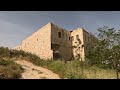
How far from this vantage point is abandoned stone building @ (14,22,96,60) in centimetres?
1614

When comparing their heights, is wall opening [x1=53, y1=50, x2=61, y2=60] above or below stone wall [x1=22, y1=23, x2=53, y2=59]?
below

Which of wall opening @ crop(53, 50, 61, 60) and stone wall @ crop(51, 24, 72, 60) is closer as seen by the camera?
wall opening @ crop(53, 50, 61, 60)

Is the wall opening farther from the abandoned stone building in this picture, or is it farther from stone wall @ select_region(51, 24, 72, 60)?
stone wall @ select_region(51, 24, 72, 60)

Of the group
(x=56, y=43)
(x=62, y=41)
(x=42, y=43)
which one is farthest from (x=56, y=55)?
(x=62, y=41)

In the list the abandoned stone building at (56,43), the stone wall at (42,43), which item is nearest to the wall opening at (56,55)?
the abandoned stone building at (56,43)

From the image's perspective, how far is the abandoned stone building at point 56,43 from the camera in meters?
16.1

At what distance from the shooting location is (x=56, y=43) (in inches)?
661

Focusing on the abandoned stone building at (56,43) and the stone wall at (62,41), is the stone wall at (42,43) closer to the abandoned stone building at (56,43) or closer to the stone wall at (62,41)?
the abandoned stone building at (56,43)

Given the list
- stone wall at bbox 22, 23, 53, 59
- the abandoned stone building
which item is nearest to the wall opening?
the abandoned stone building

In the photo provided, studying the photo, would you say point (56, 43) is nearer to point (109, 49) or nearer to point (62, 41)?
point (62, 41)
